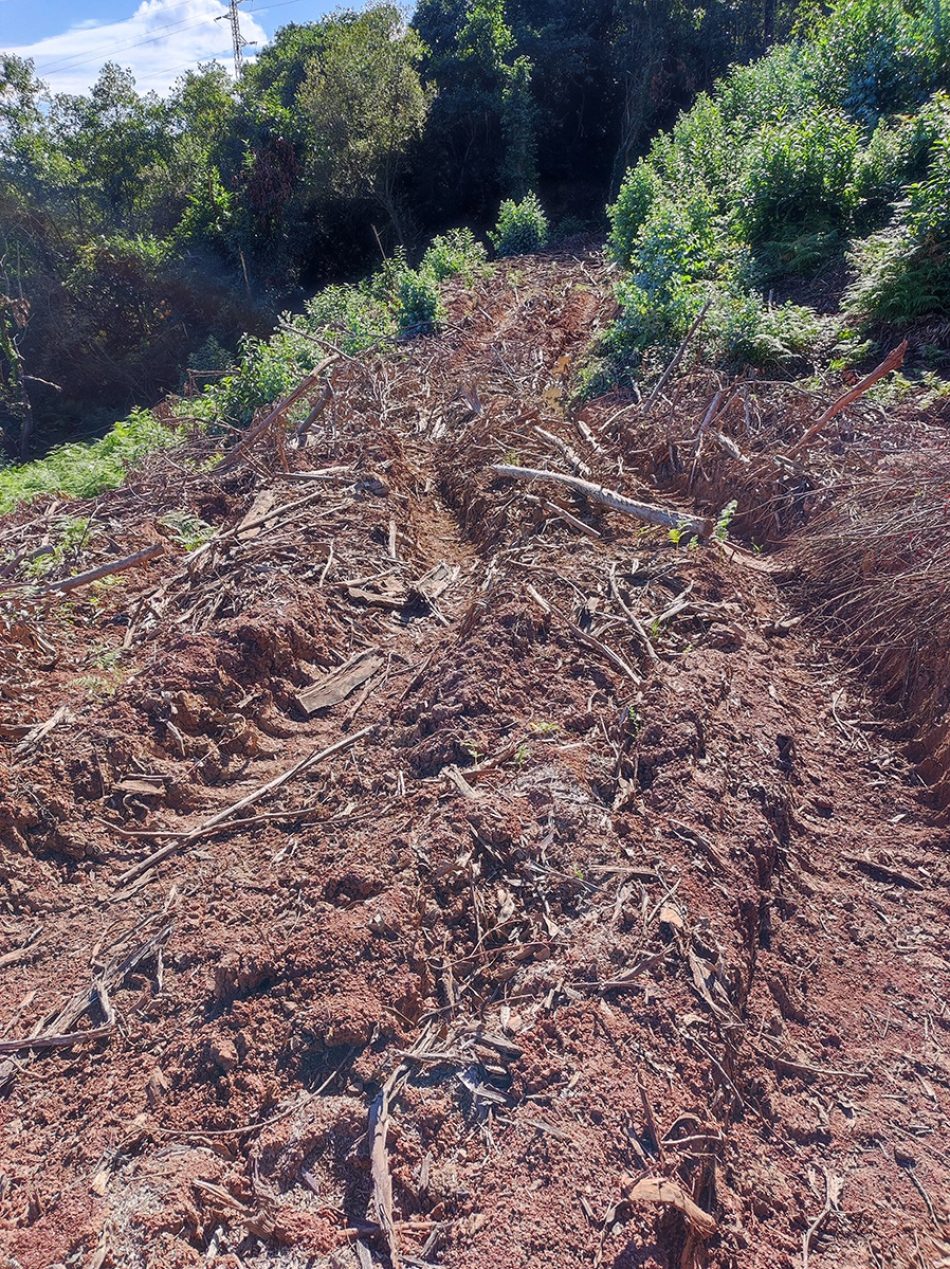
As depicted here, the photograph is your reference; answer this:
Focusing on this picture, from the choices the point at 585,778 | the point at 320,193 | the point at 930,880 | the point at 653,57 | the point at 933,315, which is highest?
the point at 653,57

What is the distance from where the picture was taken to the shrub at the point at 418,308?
1095 centimetres

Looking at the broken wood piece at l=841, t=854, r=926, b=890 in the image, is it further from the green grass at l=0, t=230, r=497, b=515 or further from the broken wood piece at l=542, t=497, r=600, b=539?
the green grass at l=0, t=230, r=497, b=515

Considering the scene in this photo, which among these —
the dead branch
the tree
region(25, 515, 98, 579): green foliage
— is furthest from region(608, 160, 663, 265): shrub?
the tree

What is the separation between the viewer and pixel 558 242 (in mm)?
16531

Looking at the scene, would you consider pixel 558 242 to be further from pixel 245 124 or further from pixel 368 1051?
pixel 368 1051

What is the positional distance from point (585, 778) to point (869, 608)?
7.50 ft

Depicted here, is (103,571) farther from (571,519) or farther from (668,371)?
(668,371)

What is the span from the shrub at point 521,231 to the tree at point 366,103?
401 centimetres

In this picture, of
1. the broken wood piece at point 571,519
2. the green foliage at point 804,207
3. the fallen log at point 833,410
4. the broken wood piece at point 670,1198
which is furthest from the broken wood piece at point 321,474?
the broken wood piece at point 670,1198

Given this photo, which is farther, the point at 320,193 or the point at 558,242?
the point at 320,193

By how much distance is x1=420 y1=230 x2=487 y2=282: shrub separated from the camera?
546 inches

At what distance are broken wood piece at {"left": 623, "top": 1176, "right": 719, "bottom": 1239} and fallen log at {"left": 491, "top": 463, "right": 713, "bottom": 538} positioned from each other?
3.76 meters

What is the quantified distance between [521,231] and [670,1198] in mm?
17266

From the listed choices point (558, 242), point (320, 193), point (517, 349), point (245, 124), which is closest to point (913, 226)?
point (517, 349)
